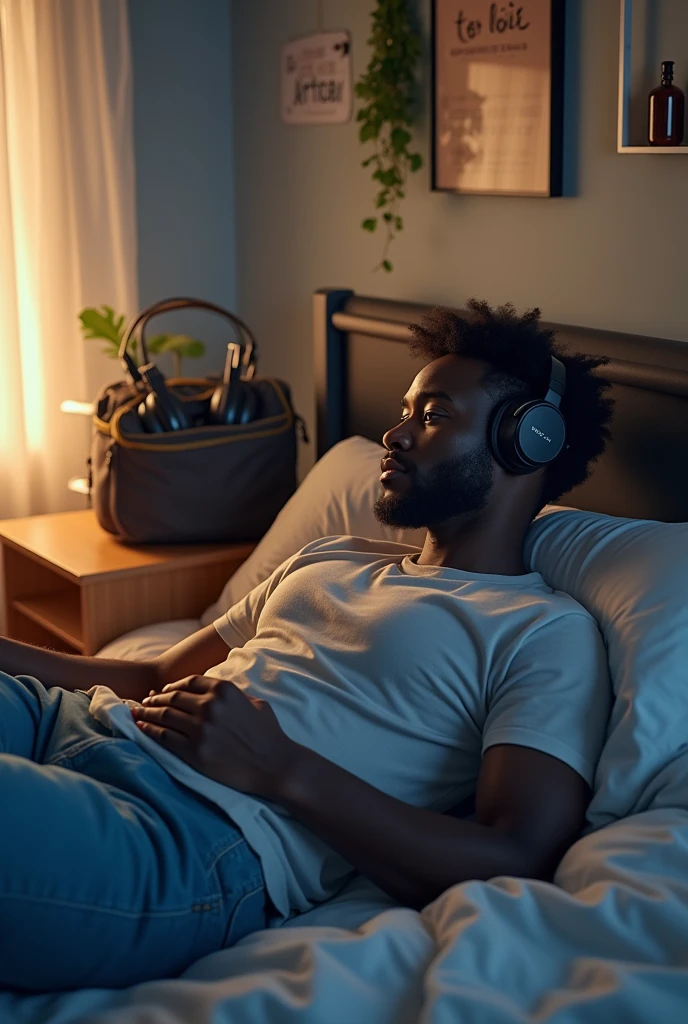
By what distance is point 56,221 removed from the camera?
2.83 m

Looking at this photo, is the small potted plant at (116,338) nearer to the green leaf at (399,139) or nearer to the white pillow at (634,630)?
the green leaf at (399,139)

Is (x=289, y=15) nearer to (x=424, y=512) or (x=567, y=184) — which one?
(x=567, y=184)

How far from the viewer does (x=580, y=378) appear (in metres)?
1.64

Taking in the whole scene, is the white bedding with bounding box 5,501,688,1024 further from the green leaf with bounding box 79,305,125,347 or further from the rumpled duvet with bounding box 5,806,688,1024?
the green leaf with bounding box 79,305,125,347

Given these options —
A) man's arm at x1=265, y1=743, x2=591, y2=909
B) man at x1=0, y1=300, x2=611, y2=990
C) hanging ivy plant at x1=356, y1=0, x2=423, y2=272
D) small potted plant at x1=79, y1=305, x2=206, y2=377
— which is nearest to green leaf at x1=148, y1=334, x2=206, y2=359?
small potted plant at x1=79, y1=305, x2=206, y2=377

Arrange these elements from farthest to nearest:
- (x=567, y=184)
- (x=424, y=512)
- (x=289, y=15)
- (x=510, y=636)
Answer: (x=289, y=15)
(x=567, y=184)
(x=424, y=512)
(x=510, y=636)

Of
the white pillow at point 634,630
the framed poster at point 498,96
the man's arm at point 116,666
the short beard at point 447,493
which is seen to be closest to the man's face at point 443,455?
the short beard at point 447,493

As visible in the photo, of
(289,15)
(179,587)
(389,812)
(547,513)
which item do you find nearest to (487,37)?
(289,15)

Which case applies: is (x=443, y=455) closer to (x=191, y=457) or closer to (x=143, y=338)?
(x=191, y=457)

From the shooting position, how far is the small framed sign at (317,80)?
258 centimetres

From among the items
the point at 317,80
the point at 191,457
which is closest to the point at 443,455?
the point at 191,457

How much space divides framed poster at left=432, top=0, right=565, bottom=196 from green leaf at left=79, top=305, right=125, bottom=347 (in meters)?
0.85

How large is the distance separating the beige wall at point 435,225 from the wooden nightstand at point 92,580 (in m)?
0.70

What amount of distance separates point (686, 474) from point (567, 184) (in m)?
0.64
